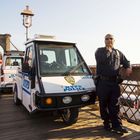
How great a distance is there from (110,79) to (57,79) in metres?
1.16

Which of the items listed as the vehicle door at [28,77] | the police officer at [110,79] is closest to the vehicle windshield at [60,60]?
the vehicle door at [28,77]

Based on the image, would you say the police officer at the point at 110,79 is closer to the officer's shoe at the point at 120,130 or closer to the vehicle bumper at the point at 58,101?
the officer's shoe at the point at 120,130

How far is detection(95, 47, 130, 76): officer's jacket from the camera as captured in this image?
18.4ft

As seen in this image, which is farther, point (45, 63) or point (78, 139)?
point (45, 63)

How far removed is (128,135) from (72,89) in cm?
151

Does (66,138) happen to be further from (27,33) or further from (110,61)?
(27,33)

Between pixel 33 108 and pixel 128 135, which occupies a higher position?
pixel 33 108

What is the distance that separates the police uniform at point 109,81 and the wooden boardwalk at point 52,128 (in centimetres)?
37

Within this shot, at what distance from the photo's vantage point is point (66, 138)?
5371 millimetres

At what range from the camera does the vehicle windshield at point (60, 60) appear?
619 centimetres

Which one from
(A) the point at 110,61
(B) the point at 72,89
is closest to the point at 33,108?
(B) the point at 72,89

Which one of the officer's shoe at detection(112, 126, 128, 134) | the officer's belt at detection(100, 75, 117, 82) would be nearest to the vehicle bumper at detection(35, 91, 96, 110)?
the officer's belt at detection(100, 75, 117, 82)

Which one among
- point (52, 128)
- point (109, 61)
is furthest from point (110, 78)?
A: point (52, 128)

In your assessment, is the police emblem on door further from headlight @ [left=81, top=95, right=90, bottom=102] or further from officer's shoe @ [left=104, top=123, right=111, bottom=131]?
officer's shoe @ [left=104, top=123, right=111, bottom=131]
